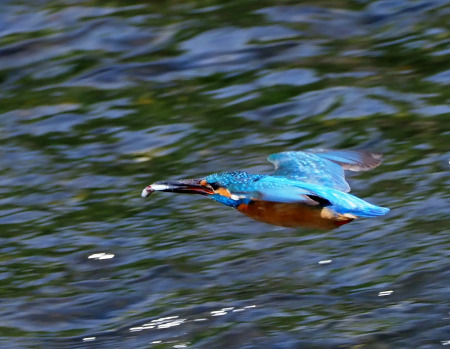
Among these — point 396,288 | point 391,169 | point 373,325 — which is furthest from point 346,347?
point 391,169

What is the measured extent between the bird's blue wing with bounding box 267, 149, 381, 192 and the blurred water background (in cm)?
33

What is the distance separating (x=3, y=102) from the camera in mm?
8039

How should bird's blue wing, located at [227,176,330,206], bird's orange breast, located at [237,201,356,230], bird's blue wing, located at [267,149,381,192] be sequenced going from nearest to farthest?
bird's blue wing, located at [227,176,330,206]
bird's orange breast, located at [237,201,356,230]
bird's blue wing, located at [267,149,381,192]

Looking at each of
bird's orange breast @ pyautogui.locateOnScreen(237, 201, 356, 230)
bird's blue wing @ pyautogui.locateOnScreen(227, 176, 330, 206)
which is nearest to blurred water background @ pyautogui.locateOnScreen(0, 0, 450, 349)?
bird's orange breast @ pyautogui.locateOnScreen(237, 201, 356, 230)

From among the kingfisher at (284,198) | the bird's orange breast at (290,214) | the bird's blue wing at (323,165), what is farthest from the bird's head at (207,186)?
the bird's blue wing at (323,165)

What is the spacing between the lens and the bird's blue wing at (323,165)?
5.36 metres

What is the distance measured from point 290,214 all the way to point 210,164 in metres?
1.88

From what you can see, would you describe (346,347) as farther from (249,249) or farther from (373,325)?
(249,249)

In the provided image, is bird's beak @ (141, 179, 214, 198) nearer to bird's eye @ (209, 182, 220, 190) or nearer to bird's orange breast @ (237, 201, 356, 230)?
bird's eye @ (209, 182, 220, 190)

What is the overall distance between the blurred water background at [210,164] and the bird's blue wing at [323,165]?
33cm

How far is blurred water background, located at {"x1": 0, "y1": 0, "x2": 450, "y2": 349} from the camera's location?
477 centimetres

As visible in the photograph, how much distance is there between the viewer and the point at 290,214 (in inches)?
195

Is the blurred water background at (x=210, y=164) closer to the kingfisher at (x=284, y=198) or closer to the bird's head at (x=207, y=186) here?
the kingfisher at (x=284, y=198)

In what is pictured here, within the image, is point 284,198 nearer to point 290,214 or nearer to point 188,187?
point 290,214
